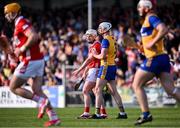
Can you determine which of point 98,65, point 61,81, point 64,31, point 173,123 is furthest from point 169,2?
point 173,123

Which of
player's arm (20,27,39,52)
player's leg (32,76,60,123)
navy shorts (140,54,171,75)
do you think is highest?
player's arm (20,27,39,52)

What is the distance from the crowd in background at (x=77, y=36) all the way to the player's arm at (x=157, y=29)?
1613 centimetres

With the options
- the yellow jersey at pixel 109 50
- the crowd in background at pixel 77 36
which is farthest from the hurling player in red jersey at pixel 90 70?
the crowd in background at pixel 77 36

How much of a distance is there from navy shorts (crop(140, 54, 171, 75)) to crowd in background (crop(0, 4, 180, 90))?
15.9 meters

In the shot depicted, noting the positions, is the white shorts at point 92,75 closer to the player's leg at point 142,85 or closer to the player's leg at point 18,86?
the player's leg at point 18,86

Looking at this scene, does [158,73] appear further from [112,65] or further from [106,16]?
[106,16]

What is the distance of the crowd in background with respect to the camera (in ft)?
115

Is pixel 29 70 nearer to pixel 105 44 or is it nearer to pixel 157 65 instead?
pixel 157 65

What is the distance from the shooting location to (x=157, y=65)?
16859 millimetres

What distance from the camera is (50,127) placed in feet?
56.3

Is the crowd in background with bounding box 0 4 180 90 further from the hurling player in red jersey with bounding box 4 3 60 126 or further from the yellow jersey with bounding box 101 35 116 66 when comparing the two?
the hurling player in red jersey with bounding box 4 3 60 126

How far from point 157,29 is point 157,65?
2.62 ft

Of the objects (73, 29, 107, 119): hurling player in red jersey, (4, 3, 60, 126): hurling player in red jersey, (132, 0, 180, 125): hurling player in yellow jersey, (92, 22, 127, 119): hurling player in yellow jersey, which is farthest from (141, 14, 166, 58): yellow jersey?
(73, 29, 107, 119): hurling player in red jersey

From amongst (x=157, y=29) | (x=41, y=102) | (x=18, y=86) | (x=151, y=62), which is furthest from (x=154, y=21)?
(x=18, y=86)
